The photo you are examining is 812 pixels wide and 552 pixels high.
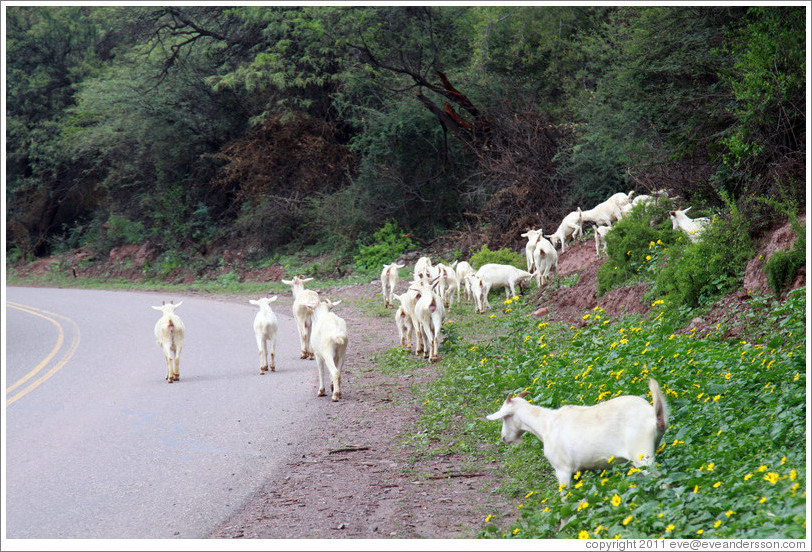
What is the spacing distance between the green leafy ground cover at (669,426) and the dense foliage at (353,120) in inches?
206

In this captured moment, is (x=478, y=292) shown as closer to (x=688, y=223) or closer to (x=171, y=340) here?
(x=688, y=223)

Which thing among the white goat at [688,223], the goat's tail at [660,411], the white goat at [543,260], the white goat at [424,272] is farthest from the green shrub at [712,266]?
the goat's tail at [660,411]

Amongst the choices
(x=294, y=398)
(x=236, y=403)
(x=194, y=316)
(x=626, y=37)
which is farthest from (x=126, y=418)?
(x=626, y=37)

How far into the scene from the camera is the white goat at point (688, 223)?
12.5m

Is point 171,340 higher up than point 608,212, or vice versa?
point 608,212

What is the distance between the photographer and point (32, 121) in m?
38.1

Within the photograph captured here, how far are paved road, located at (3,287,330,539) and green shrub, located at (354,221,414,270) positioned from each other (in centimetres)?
1089

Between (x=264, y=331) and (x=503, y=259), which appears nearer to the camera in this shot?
(x=264, y=331)

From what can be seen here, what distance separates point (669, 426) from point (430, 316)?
598 cm

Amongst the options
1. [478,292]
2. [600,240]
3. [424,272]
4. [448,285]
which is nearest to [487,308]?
[478,292]

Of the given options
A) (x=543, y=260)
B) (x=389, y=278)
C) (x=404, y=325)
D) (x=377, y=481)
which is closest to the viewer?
(x=377, y=481)

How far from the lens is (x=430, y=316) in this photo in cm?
Answer: 1214

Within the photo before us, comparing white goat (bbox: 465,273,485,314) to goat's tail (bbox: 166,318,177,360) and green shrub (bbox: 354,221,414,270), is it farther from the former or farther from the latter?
green shrub (bbox: 354,221,414,270)

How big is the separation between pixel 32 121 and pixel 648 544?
131ft
